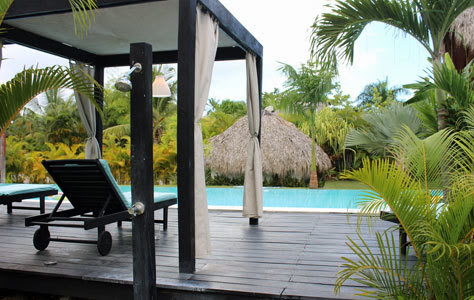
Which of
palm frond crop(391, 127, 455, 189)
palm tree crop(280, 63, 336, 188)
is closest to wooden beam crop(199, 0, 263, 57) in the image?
palm frond crop(391, 127, 455, 189)

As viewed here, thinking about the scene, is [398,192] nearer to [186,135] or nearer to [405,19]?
[186,135]

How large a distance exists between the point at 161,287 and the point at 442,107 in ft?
12.0

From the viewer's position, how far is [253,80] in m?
5.52

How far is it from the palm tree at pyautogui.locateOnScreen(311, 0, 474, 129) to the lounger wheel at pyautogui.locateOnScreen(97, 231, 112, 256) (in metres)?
3.53

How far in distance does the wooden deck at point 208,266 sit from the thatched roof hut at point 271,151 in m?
9.53

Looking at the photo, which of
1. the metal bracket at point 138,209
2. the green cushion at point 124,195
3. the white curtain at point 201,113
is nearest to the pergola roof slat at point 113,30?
the white curtain at point 201,113

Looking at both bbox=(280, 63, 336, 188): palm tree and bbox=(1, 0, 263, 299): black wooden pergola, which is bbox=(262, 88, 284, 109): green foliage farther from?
bbox=(1, 0, 263, 299): black wooden pergola

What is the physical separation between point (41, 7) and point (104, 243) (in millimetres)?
2394

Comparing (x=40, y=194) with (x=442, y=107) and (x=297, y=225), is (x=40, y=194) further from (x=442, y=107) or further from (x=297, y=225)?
(x=442, y=107)

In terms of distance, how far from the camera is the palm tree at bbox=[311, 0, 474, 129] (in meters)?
4.70

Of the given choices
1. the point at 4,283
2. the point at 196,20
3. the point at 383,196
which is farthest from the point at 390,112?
the point at 4,283

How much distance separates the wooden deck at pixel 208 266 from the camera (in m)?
3.06

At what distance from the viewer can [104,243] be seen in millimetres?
4012

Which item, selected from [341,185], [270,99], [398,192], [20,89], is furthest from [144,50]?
[270,99]
